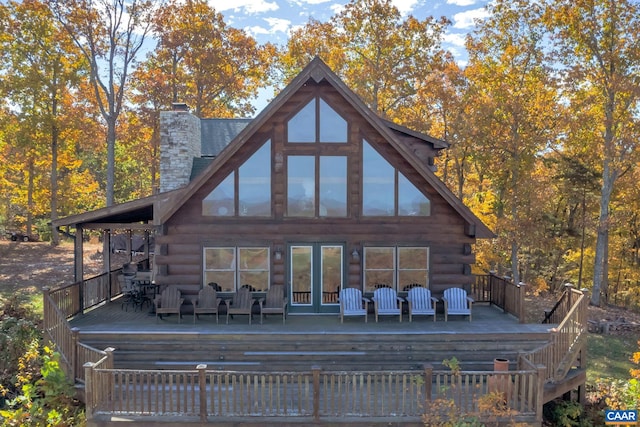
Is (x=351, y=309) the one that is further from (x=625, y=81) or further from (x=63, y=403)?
(x=625, y=81)

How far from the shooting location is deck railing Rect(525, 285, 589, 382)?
866 centimetres

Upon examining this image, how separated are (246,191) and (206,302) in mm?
2966

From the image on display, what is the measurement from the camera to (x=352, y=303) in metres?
11.3

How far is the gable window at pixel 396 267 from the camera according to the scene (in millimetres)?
11953

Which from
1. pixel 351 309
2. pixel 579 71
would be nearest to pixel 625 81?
pixel 579 71

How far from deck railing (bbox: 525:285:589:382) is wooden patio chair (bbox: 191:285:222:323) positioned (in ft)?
23.0

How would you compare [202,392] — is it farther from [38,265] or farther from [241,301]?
[38,265]

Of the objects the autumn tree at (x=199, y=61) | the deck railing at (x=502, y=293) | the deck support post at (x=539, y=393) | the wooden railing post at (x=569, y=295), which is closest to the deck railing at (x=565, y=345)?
the wooden railing post at (x=569, y=295)

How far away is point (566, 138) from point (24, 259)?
Result: 26675 millimetres

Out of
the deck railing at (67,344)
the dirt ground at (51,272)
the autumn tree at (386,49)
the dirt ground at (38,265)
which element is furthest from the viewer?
the autumn tree at (386,49)

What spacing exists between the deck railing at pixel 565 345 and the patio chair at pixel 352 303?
3.96 metres

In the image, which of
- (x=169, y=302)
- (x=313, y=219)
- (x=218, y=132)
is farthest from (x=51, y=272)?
(x=313, y=219)

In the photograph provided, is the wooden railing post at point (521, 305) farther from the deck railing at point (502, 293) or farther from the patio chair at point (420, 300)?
the patio chair at point (420, 300)

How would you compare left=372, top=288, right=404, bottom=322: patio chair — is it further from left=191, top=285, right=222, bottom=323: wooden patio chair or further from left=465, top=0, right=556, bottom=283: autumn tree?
left=465, top=0, right=556, bottom=283: autumn tree
